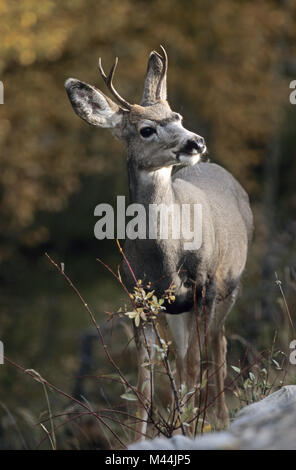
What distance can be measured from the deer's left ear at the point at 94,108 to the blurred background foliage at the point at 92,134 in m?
3.02

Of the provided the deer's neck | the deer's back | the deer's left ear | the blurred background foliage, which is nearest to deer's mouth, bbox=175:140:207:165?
the deer's neck

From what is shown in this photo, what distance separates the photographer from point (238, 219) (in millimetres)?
5523

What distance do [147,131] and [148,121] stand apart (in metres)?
0.06

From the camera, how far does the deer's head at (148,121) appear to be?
173 inches

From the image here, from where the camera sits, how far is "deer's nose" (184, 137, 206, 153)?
4.29 m

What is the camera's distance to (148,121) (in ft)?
15.0

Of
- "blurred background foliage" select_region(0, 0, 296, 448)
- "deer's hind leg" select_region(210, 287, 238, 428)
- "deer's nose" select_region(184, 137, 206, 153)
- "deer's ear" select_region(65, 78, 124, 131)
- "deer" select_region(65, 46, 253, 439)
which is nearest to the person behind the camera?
"deer's nose" select_region(184, 137, 206, 153)

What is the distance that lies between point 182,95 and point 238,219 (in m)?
7.78

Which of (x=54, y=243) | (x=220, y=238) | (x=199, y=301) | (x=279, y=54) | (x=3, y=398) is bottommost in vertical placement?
(x=3, y=398)
